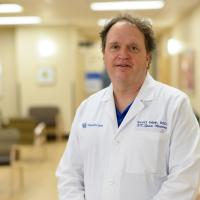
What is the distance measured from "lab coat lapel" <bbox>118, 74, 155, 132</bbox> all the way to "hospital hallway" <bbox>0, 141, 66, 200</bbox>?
350cm

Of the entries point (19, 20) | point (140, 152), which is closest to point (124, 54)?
point (140, 152)

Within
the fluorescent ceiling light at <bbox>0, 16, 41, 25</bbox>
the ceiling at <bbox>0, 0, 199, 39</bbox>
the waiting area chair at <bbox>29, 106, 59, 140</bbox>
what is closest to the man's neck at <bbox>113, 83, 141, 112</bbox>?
the ceiling at <bbox>0, 0, 199, 39</bbox>

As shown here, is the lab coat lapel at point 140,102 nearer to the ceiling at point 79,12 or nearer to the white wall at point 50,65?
the ceiling at point 79,12

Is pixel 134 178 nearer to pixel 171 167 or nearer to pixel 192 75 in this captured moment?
pixel 171 167

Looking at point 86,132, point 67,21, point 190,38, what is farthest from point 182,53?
point 86,132

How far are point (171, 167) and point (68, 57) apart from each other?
28.8ft

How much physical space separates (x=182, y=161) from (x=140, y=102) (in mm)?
319

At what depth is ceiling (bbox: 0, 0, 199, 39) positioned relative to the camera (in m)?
7.07

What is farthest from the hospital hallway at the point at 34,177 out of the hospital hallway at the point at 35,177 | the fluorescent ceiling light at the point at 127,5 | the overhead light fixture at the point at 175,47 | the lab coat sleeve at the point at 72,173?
the overhead light fixture at the point at 175,47

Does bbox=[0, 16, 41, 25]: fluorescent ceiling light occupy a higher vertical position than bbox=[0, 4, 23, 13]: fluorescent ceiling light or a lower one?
lower

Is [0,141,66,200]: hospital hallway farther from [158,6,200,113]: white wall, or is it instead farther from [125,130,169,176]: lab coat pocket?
[125,130,169,176]: lab coat pocket

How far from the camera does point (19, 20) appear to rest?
360 inches

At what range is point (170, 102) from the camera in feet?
5.60

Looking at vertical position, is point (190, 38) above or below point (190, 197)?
above
